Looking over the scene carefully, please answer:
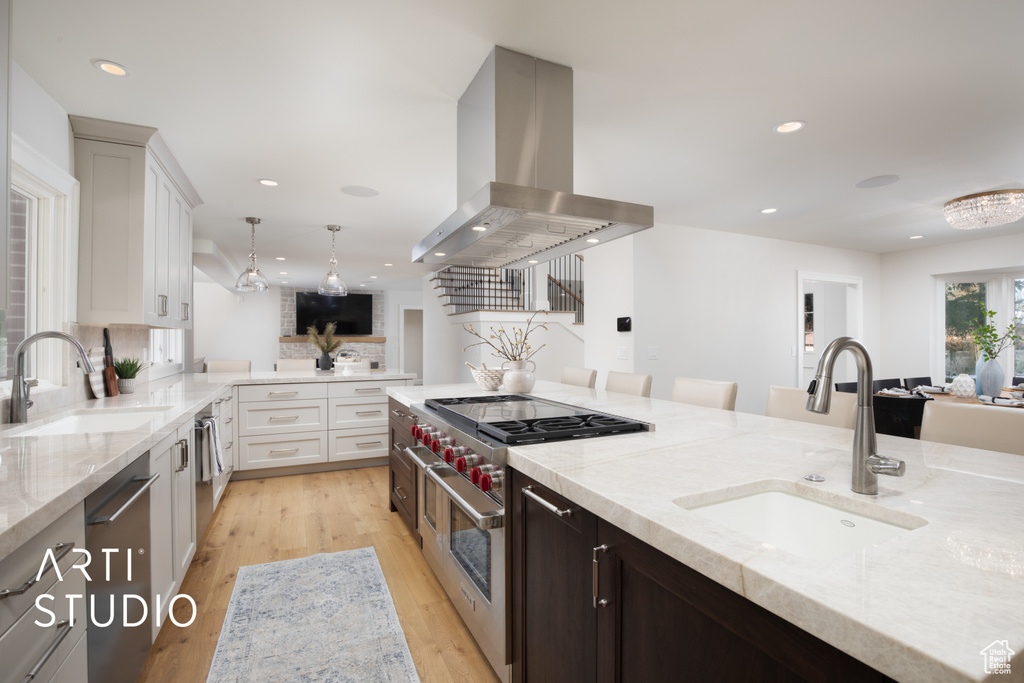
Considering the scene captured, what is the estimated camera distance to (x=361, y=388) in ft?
14.4

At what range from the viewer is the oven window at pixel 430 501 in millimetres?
2270

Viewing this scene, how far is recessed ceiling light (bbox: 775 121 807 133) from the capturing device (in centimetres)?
246

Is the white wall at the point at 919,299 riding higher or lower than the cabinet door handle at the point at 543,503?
higher

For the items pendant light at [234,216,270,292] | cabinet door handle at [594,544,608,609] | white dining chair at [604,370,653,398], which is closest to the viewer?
cabinet door handle at [594,544,608,609]

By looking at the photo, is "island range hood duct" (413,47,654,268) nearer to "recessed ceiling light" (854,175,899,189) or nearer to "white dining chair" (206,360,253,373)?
"recessed ceiling light" (854,175,899,189)

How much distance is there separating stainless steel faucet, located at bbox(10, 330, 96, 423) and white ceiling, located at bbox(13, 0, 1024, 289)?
3.56ft

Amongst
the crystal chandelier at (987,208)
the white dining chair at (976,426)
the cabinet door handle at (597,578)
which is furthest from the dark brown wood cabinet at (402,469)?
the crystal chandelier at (987,208)

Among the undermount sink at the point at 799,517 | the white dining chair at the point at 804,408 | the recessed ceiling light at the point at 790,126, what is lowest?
the undermount sink at the point at 799,517

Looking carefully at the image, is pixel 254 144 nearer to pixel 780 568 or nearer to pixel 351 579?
pixel 351 579

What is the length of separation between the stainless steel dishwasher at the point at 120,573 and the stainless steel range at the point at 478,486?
3.29 ft

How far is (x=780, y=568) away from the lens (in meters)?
0.71

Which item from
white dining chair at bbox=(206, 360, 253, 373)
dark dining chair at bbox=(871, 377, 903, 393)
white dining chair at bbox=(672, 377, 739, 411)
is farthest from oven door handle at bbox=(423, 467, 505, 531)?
dark dining chair at bbox=(871, 377, 903, 393)

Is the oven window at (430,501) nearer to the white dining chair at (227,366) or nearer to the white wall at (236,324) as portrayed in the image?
the white dining chair at (227,366)

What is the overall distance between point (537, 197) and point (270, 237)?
431 cm
